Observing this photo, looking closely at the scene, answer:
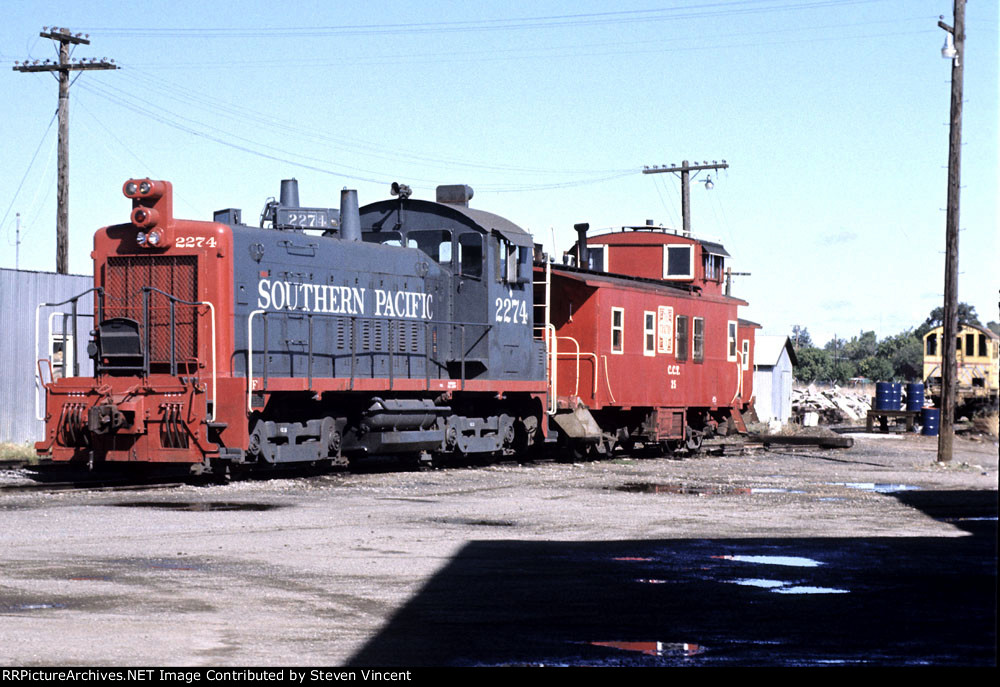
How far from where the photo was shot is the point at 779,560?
37.6 feet

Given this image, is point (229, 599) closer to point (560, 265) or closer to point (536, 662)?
point (536, 662)

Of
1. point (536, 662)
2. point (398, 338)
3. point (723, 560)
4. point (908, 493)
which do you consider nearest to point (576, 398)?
point (398, 338)

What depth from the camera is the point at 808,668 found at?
707cm

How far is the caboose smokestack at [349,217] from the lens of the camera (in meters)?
20.8

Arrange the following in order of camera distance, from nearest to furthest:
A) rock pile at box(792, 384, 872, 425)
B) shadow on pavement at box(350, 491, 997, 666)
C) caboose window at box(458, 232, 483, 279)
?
shadow on pavement at box(350, 491, 997, 666) < caboose window at box(458, 232, 483, 279) < rock pile at box(792, 384, 872, 425)

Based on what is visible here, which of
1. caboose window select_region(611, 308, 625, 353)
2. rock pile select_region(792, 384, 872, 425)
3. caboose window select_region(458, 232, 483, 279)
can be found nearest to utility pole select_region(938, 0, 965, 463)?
caboose window select_region(611, 308, 625, 353)

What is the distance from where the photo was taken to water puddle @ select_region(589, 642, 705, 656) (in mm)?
7562

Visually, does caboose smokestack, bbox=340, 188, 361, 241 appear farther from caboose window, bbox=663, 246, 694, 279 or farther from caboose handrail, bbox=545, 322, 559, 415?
caboose window, bbox=663, 246, 694, 279

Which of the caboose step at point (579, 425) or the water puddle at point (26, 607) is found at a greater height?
the caboose step at point (579, 425)

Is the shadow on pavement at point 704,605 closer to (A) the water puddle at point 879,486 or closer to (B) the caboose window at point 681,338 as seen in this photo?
(A) the water puddle at point 879,486

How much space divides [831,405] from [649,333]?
1572 inches

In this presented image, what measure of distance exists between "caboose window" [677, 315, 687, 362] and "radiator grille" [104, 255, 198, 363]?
13422mm

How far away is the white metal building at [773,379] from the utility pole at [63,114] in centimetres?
3559

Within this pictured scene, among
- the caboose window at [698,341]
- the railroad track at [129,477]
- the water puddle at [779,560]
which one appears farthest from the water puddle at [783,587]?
the caboose window at [698,341]
